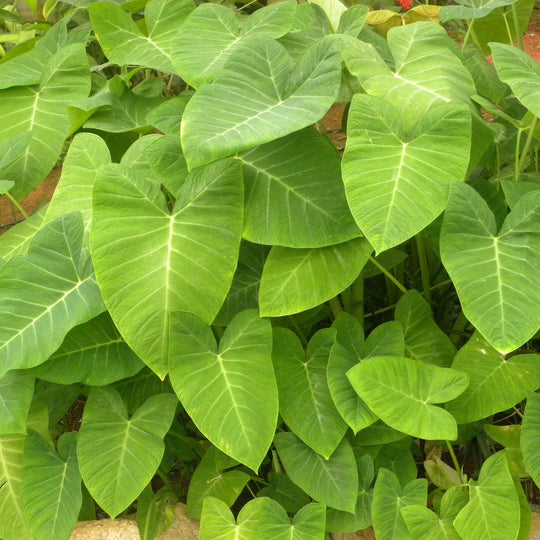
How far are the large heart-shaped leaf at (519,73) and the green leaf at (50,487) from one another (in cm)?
110

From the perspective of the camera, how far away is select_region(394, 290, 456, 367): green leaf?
1725 mm

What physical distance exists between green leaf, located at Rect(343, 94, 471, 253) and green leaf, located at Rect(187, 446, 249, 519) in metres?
0.64

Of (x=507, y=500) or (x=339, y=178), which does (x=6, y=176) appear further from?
(x=507, y=500)

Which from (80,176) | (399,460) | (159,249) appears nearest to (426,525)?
(399,460)

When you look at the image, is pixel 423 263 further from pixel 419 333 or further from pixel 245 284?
pixel 245 284

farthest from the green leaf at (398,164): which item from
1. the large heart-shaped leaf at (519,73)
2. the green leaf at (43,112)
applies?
the green leaf at (43,112)

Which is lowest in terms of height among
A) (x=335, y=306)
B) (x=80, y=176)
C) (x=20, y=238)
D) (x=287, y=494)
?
(x=287, y=494)

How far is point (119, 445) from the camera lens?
1604 mm

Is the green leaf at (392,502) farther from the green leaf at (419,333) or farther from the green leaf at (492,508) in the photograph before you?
the green leaf at (419,333)

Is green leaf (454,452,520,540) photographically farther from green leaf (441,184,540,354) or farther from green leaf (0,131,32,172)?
green leaf (0,131,32,172)

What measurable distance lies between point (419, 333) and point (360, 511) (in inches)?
15.1

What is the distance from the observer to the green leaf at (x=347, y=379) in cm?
154

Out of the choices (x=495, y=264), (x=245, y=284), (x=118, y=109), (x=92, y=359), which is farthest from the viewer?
(x=118, y=109)

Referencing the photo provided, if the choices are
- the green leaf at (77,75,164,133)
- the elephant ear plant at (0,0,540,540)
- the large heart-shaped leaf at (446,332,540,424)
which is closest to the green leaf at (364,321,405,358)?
the elephant ear plant at (0,0,540,540)
